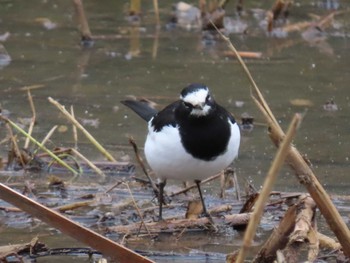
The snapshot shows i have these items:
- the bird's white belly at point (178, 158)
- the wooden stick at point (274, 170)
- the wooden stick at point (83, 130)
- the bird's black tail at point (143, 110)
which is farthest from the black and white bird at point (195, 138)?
the wooden stick at point (274, 170)

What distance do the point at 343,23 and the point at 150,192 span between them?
4.70 meters

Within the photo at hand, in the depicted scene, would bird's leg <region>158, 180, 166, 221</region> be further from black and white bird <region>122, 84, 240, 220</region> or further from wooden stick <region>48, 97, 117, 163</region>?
wooden stick <region>48, 97, 117, 163</region>

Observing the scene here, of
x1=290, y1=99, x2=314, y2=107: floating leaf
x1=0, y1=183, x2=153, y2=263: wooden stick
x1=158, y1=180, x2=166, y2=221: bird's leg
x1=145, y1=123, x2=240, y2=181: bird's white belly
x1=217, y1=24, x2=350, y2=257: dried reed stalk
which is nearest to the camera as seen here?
x1=217, y1=24, x2=350, y2=257: dried reed stalk

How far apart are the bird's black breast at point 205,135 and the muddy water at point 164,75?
424mm

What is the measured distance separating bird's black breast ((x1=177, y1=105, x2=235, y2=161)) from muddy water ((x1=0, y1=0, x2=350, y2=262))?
1.39ft

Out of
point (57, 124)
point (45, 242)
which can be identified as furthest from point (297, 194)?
point (57, 124)

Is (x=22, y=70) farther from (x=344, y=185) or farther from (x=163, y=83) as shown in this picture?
(x=344, y=185)

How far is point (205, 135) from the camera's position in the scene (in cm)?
502

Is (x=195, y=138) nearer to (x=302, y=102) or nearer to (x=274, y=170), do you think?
(x=274, y=170)

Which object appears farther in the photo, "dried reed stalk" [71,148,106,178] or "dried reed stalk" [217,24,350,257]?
"dried reed stalk" [71,148,106,178]

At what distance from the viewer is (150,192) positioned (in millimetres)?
5941

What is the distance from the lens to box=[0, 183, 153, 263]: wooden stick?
12.1 feet

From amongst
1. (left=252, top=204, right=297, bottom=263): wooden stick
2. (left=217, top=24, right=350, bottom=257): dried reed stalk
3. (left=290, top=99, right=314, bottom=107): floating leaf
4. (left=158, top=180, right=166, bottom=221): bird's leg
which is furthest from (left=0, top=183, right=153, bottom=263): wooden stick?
(left=290, top=99, right=314, bottom=107): floating leaf

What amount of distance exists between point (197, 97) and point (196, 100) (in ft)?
0.05
